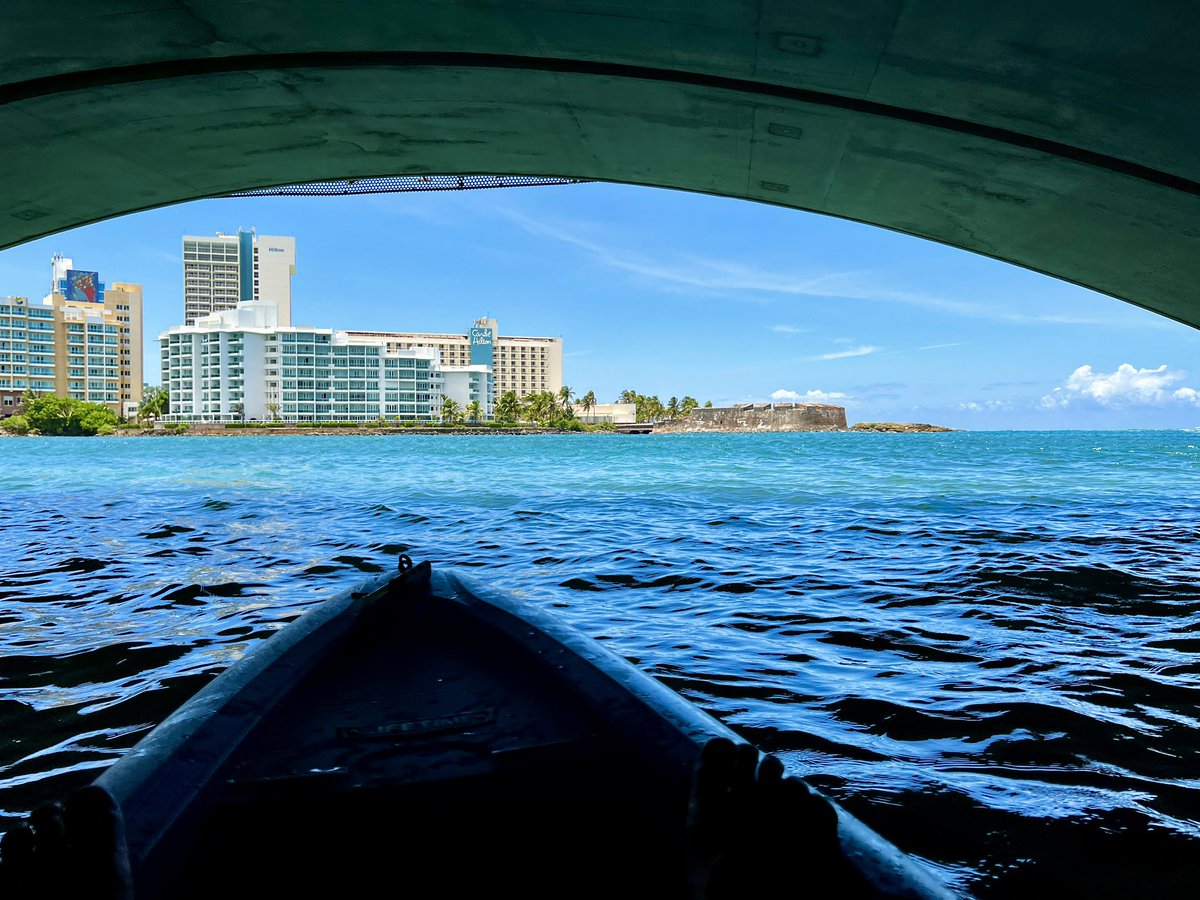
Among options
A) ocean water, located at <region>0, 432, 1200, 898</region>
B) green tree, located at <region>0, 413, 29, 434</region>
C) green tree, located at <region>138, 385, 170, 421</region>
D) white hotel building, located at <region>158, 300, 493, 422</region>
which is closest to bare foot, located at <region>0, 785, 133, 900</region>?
ocean water, located at <region>0, 432, 1200, 898</region>

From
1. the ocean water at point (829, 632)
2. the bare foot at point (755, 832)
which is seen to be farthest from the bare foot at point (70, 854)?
the ocean water at point (829, 632)

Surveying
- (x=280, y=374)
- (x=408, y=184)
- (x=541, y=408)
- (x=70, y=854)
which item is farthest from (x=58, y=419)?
(x=70, y=854)

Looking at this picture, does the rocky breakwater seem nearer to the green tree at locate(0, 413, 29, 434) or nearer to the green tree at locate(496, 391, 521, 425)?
the green tree at locate(496, 391, 521, 425)

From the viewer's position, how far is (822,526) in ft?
47.9

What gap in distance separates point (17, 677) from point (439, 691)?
4295mm

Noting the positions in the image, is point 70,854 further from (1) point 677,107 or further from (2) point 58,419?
(2) point 58,419

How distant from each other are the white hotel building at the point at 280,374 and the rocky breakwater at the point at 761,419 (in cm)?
6116

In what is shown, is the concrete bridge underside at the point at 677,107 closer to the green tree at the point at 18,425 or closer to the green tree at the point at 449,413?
the green tree at the point at 18,425

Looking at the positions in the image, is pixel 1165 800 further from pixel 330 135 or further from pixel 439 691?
pixel 330 135

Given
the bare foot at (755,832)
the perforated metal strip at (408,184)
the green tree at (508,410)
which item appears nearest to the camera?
the bare foot at (755,832)

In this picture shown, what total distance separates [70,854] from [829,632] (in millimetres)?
6180

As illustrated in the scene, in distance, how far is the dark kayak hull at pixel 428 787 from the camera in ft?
7.55

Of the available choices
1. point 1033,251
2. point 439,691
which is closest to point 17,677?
point 439,691

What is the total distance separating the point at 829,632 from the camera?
22.8 feet
